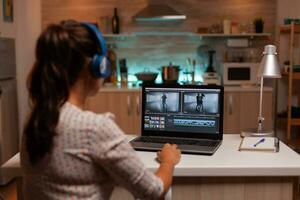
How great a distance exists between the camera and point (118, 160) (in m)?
1.08

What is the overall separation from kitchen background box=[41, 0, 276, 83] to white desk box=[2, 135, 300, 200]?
10.4 ft

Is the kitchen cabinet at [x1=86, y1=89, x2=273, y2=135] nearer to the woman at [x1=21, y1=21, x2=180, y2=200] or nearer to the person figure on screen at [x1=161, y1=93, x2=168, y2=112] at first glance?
the person figure on screen at [x1=161, y1=93, x2=168, y2=112]

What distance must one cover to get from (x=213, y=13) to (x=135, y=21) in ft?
3.17

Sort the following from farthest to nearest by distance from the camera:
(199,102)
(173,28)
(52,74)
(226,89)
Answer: (173,28) < (226,89) < (199,102) < (52,74)

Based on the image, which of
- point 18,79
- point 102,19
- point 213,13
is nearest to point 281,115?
point 213,13

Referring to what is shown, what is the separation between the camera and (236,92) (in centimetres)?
464

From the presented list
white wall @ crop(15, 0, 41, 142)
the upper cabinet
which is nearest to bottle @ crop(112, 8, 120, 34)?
white wall @ crop(15, 0, 41, 142)

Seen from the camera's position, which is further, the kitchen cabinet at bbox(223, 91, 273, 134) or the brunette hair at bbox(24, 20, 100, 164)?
the kitchen cabinet at bbox(223, 91, 273, 134)

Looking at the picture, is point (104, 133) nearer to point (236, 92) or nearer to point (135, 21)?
point (236, 92)

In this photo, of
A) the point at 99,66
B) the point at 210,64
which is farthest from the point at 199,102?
the point at 210,64

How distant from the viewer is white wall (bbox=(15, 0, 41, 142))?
4617 millimetres

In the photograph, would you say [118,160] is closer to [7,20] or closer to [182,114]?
[182,114]

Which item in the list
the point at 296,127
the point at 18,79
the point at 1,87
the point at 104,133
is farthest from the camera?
the point at 296,127

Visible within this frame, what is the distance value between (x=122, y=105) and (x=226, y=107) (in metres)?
1.19
